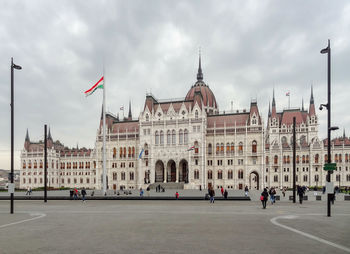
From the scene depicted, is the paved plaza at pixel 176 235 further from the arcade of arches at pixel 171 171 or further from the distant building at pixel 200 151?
the arcade of arches at pixel 171 171

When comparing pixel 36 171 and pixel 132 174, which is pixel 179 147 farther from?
pixel 36 171

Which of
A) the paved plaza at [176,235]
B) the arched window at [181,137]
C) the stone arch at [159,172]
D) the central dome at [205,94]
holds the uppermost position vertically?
the central dome at [205,94]

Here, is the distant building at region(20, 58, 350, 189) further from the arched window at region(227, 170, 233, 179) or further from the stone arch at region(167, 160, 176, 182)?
the arched window at region(227, 170, 233, 179)

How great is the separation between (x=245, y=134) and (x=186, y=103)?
18.1 metres

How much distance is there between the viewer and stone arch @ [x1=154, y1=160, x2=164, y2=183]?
90188 mm

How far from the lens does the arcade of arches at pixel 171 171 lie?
88150 mm

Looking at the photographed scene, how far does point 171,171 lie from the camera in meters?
90.9

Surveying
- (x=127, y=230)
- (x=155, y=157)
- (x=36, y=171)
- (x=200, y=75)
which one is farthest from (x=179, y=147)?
(x=127, y=230)

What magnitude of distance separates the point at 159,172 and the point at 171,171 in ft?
11.0

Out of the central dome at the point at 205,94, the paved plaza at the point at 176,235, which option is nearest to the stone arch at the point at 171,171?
the central dome at the point at 205,94

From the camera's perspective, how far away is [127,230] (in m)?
15.2

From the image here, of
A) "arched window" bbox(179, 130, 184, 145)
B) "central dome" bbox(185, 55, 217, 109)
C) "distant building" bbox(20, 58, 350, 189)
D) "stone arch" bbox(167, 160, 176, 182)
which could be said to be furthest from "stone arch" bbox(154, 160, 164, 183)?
"central dome" bbox(185, 55, 217, 109)

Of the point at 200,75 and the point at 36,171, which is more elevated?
the point at 200,75

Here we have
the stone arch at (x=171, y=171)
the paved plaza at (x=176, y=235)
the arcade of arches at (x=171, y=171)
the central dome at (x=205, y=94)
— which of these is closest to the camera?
the paved plaza at (x=176, y=235)
